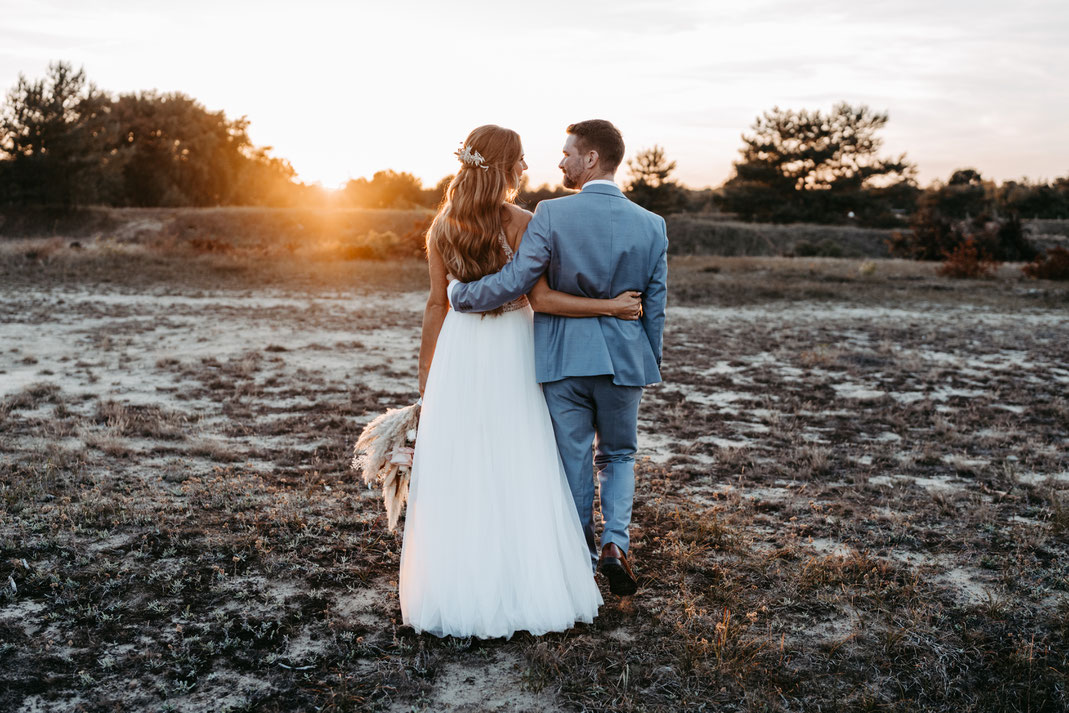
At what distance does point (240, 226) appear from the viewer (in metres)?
33.1

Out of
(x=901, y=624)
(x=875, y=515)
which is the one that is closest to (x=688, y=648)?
(x=901, y=624)

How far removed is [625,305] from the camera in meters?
3.01

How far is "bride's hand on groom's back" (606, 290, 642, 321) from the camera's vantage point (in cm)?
300

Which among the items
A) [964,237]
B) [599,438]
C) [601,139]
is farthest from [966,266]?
[601,139]

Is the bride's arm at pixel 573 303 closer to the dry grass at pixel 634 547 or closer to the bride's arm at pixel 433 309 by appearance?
the bride's arm at pixel 433 309

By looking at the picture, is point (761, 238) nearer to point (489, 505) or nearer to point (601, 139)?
point (601, 139)

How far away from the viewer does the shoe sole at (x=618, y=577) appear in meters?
3.15

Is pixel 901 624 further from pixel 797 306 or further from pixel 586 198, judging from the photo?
pixel 797 306

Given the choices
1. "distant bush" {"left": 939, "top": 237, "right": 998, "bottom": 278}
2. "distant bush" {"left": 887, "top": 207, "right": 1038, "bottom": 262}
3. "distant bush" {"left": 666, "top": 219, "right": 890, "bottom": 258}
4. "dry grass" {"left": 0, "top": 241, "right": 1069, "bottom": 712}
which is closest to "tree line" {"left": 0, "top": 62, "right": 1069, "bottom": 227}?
"distant bush" {"left": 666, "top": 219, "right": 890, "bottom": 258}

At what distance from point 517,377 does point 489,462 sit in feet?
1.17

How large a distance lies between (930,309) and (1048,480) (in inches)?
429

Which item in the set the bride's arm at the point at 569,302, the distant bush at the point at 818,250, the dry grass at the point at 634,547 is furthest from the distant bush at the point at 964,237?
the bride's arm at the point at 569,302

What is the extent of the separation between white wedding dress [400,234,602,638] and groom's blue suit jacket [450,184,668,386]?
13 cm

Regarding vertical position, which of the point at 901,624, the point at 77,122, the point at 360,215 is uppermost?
the point at 77,122
